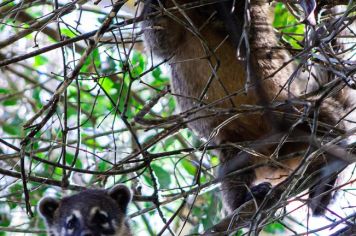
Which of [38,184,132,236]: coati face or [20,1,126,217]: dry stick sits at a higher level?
[20,1,126,217]: dry stick

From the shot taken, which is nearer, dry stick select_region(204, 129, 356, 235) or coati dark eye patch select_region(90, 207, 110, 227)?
dry stick select_region(204, 129, 356, 235)

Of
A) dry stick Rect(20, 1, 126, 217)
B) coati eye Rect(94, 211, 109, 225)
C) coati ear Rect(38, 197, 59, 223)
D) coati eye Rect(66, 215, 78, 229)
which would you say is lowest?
coati eye Rect(94, 211, 109, 225)

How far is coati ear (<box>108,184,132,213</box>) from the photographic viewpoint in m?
5.05

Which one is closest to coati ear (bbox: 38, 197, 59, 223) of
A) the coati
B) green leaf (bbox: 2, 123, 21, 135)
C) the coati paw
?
the coati

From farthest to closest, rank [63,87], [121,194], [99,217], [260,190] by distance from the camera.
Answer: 1. [260,190]
2. [121,194]
3. [99,217]
4. [63,87]

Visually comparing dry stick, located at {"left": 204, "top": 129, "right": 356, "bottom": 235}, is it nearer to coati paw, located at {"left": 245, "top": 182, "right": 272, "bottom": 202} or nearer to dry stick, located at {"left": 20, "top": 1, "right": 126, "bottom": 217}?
coati paw, located at {"left": 245, "top": 182, "right": 272, "bottom": 202}

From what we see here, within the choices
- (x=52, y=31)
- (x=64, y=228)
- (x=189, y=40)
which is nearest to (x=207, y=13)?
(x=189, y=40)

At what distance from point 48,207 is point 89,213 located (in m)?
0.50

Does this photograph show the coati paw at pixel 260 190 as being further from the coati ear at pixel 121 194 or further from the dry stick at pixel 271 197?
the coati ear at pixel 121 194

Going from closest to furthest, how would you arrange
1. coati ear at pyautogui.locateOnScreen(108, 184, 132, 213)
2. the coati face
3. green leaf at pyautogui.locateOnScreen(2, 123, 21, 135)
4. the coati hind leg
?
the coati face
coati ear at pyautogui.locateOnScreen(108, 184, 132, 213)
the coati hind leg
green leaf at pyautogui.locateOnScreen(2, 123, 21, 135)

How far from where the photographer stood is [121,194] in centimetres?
511

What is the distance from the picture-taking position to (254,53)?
5500mm

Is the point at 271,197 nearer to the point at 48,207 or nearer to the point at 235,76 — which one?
the point at 235,76

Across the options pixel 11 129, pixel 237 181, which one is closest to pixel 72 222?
pixel 237 181
